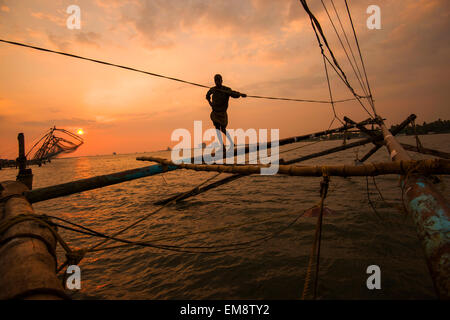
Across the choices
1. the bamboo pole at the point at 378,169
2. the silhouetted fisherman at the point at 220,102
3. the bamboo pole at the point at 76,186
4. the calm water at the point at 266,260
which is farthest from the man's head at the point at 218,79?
the bamboo pole at the point at 378,169

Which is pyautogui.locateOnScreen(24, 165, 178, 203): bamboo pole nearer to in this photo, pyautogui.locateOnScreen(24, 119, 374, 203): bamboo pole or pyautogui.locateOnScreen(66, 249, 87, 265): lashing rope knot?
pyautogui.locateOnScreen(24, 119, 374, 203): bamboo pole

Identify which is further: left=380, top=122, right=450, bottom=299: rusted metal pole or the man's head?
the man's head

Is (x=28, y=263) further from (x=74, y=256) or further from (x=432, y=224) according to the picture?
(x=432, y=224)

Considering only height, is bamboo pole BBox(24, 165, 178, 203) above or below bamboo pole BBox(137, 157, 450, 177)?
below

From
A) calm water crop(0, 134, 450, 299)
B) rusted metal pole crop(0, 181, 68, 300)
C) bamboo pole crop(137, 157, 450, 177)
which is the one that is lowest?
calm water crop(0, 134, 450, 299)

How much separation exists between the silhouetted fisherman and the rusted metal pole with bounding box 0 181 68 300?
625 centimetres

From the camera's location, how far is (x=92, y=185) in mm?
4039

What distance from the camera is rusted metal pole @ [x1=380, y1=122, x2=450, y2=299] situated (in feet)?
5.13

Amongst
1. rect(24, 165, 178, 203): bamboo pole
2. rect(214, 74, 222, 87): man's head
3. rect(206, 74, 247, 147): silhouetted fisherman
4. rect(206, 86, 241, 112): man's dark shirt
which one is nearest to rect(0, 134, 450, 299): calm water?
rect(24, 165, 178, 203): bamboo pole

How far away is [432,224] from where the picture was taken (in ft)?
5.98

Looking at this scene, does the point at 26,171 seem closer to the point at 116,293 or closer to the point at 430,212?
the point at 116,293

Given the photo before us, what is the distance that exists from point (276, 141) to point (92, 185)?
549cm

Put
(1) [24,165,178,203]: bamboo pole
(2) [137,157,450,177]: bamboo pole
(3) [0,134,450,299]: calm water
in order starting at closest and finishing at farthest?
(2) [137,157,450,177]: bamboo pole < (3) [0,134,450,299]: calm water < (1) [24,165,178,203]: bamboo pole
